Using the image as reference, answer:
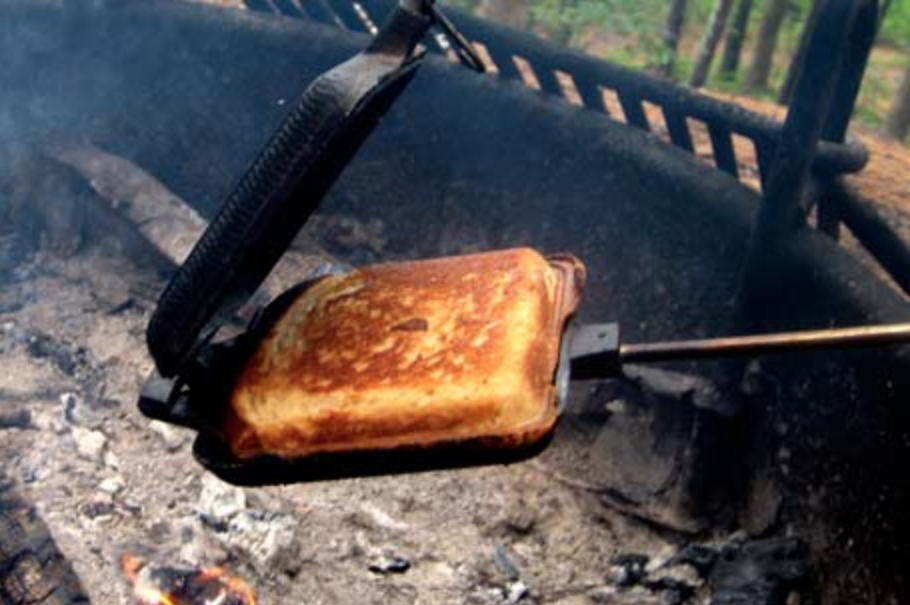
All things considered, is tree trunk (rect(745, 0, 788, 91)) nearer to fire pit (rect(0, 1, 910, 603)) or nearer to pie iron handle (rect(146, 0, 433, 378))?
fire pit (rect(0, 1, 910, 603))

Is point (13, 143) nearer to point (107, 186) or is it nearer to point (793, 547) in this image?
point (107, 186)

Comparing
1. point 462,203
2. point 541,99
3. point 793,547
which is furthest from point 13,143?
point 793,547

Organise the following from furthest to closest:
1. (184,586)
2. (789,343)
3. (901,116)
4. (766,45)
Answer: (766,45), (901,116), (184,586), (789,343)

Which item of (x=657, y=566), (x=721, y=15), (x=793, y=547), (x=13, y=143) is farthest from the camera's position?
(x=721, y=15)

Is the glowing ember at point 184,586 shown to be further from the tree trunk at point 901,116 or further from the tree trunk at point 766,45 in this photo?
the tree trunk at point 766,45

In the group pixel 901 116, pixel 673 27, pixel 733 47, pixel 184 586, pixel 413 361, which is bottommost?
pixel 733 47

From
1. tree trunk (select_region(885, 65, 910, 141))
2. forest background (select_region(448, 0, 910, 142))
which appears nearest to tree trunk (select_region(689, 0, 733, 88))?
forest background (select_region(448, 0, 910, 142))

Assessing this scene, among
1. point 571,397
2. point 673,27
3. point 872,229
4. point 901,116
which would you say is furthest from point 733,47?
point 872,229

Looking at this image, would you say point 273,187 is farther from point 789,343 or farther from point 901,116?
point 901,116
